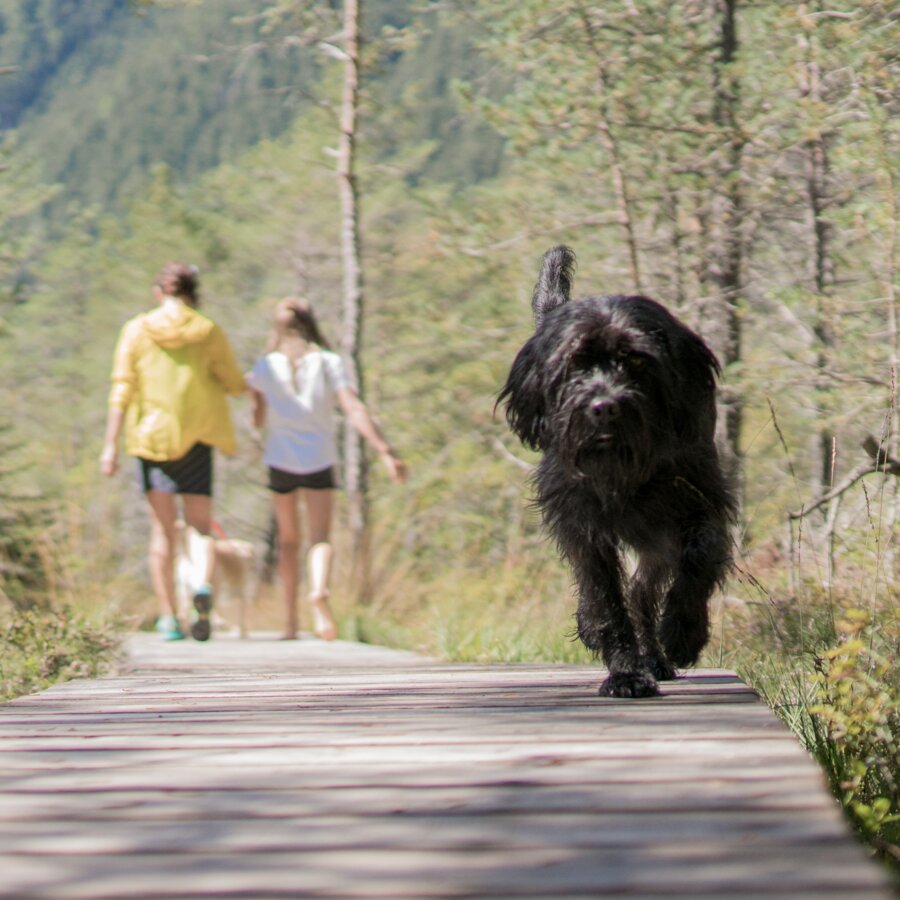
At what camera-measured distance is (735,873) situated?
6.88ft

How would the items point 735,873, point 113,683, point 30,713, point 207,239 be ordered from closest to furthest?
point 735,873 → point 30,713 → point 113,683 → point 207,239

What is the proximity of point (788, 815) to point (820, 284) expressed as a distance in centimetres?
1091

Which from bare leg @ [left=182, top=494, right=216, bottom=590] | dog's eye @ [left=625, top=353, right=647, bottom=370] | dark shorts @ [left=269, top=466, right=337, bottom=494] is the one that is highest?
dog's eye @ [left=625, top=353, right=647, bottom=370]

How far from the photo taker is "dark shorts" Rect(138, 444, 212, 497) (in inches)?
358

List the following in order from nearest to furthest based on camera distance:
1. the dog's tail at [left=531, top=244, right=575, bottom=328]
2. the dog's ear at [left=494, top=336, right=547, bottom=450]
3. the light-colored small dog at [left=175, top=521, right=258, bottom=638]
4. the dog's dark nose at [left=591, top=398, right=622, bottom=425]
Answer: the dog's dark nose at [left=591, top=398, right=622, bottom=425]
the dog's ear at [left=494, top=336, right=547, bottom=450]
the dog's tail at [left=531, top=244, right=575, bottom=328]
the light-colored small dog at [left=175, top=521, right=258, bottom=638]

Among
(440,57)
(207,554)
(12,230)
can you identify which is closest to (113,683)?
(207,554)

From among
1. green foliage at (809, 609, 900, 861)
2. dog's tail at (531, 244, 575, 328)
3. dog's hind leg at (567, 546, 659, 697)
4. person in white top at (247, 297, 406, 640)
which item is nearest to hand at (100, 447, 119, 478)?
person in white top at (247, 297, 406, 640)

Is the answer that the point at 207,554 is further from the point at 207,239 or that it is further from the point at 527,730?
the point at 207,239

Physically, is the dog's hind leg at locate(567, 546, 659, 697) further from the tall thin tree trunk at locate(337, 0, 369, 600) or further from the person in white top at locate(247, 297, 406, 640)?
the tall thin tree trunk at locate(337, 0, 369, 600)

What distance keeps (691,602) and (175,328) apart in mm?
5393

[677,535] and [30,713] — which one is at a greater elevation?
[677,535]

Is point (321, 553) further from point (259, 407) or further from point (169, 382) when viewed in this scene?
point (169, 382)

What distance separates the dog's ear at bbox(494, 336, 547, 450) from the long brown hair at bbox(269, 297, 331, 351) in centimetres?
458

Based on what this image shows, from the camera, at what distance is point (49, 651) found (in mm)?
6887
